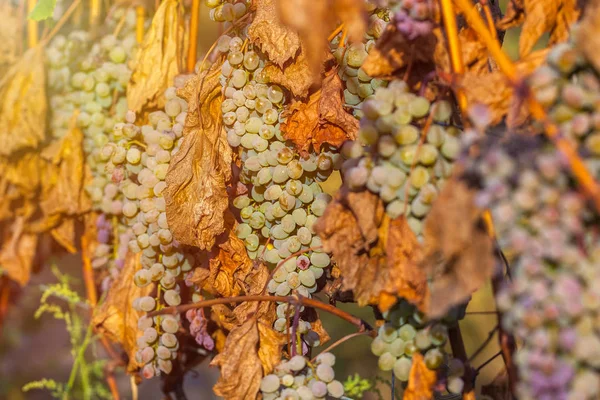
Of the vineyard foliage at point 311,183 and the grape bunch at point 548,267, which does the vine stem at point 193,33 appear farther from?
the grape bunch at point 548,267

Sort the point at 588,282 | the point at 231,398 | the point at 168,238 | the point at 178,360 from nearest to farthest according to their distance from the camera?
1. the point at 588,282
2. the point at 231,398
3. the point at 168,238
4. the point at 178,360

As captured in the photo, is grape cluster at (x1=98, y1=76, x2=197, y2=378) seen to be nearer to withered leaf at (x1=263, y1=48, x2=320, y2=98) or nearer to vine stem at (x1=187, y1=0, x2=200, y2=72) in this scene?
vine stem at (x1=187, y1=0, x2=200, y2=72)

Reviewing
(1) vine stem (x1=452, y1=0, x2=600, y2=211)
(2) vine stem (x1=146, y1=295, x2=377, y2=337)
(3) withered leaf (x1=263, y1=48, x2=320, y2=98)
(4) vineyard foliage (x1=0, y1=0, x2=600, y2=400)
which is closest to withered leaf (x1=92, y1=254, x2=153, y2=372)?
(4) vineyard foliage (x1=0, y1=0, x2=600, y2=400)

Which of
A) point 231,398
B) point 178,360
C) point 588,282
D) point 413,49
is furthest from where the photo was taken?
point 178,360

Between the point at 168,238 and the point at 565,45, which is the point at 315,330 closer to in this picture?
the point at 168,238

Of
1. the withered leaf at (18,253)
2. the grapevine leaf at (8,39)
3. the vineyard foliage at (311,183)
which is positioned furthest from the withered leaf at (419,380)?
the grapevine leaf at (8,39)

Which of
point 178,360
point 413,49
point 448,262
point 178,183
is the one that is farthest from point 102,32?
point 448,262

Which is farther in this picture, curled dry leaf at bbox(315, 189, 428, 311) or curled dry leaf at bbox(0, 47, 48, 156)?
curled dry leaf at bbox(0, 47, 48, 156)

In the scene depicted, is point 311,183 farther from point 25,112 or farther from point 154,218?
point 25,112
